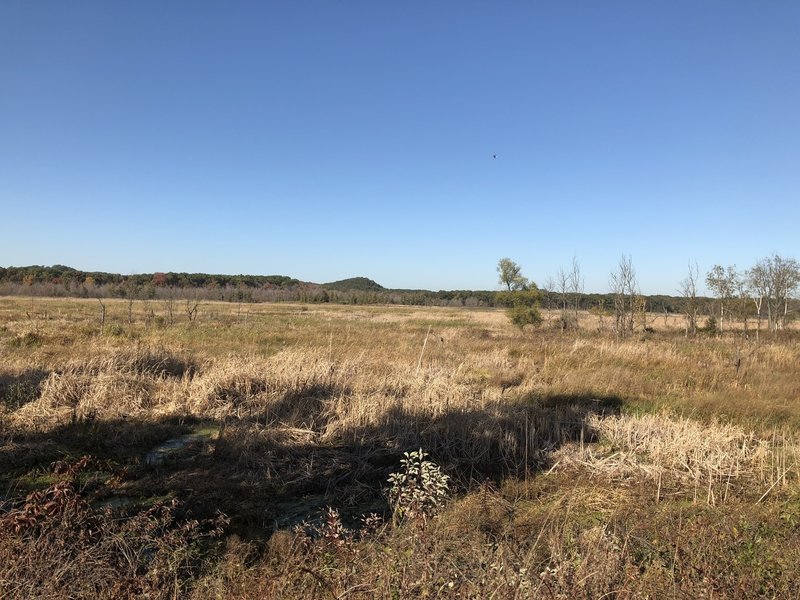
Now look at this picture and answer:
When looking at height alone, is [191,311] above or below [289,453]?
above

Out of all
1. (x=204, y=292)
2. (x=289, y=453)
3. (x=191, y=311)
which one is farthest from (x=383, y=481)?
(x=204, y=292)

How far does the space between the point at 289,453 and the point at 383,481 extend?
5.01 ft

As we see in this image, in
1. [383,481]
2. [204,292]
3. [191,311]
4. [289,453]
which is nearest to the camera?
[383,481]

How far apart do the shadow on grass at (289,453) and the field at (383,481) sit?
0.04 m

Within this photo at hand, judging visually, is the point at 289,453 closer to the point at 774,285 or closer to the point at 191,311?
the point at 191,311

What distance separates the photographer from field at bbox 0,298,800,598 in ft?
9.93

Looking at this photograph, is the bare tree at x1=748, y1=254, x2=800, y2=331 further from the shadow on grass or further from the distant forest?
the shadow on grass

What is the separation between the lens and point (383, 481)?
6.08 meters

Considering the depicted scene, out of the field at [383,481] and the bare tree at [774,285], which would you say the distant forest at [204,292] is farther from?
the field at [383,481]

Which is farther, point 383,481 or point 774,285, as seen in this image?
point 774,285

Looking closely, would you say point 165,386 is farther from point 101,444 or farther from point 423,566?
point 423,566

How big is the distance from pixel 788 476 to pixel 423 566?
5749 millimetres

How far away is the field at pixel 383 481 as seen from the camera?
9.93 feet

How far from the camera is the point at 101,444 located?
6812 mm
